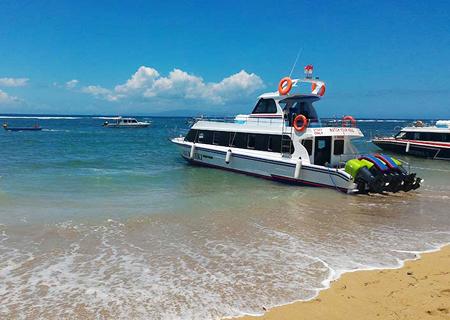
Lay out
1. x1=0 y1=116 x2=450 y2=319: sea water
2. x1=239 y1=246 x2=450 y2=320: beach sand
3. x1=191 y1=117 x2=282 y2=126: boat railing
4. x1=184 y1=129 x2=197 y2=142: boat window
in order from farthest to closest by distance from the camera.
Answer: x1=184 y1=129 x2=197 y2=142: boat window
x1=191 y1=117 x2=282 y2=126: boat railing
x1=0 y1=116 x2=450 y2=319: sea water
x1=239 y1=246 x2=450 y2=320: beach sand

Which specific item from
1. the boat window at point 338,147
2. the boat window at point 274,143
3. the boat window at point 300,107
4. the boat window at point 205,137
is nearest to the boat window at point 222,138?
the boat window at point 205,137

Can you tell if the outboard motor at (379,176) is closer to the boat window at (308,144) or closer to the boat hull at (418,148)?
the boat window at (308,144)

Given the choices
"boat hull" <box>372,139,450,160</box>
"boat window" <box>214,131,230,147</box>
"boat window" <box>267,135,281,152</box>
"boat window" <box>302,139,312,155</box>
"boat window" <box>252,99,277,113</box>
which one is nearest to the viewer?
"boat window" <box>302,139,312,155</box>

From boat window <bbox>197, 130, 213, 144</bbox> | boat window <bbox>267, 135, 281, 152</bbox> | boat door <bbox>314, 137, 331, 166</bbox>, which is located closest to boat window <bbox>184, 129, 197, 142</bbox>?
boat window <bbox>197, 130, 213, 144</bbox>

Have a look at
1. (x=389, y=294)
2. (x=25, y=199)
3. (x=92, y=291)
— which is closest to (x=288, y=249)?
(x=389, y=294)

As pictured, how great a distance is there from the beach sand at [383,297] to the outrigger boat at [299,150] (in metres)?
8.59

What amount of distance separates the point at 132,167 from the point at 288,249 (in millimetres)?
16188

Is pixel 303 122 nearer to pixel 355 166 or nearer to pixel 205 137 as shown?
pixel 355 166

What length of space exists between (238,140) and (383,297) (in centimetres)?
1551

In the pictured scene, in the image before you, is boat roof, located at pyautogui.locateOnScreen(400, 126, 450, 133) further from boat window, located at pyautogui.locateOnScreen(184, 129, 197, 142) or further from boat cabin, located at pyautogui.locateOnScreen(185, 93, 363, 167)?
boat window, located at pyautogui.locateOnScreen(184, 129, 197, 142)

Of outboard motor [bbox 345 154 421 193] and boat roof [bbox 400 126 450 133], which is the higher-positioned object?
boat roof [bbox 400 126 450 133]

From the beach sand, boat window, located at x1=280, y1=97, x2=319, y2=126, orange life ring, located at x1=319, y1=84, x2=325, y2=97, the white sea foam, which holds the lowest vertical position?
the white sea foam

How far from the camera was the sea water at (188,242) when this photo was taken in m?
6.54

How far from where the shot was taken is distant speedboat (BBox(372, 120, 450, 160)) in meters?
30.6
